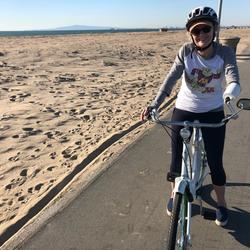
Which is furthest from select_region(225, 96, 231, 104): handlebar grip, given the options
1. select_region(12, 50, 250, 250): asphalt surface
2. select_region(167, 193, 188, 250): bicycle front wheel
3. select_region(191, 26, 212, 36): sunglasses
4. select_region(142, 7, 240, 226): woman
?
select_region(12, 50, 250, 250): asphalt surface

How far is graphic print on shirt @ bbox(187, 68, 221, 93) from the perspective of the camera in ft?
12.7

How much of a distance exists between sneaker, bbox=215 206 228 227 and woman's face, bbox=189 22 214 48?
159 centimetres

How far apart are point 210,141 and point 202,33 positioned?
3.03 ft

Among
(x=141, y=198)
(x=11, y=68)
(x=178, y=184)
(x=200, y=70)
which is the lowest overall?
(x=11, y=68)

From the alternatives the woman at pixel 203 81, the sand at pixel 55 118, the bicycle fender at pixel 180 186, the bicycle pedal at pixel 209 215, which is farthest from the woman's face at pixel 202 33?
the sand at pixel 55 118

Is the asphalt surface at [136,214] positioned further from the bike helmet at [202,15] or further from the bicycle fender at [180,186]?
the bike helmet at [202,15]

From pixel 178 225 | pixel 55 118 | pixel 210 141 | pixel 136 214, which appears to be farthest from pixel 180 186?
pixel 55 118

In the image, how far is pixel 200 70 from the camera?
3875 mm

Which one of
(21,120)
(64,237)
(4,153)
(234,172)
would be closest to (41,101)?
(21,120)

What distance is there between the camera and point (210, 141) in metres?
4.04

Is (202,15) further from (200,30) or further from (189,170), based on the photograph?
(189,170)

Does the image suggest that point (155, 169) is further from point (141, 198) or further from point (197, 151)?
point (197, 151)

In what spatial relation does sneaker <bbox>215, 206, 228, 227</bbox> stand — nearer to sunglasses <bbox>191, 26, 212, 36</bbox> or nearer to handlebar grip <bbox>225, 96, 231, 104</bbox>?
handlebar grip <bbox>225, 96, 231, 104</bbox>

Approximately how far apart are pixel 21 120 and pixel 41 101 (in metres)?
1.92
